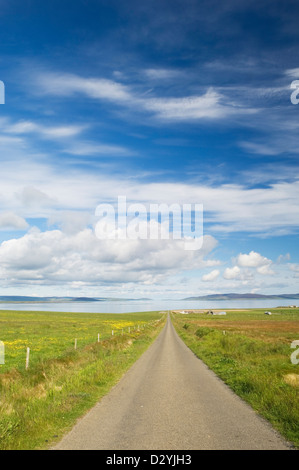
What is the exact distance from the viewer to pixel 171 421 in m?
9.84

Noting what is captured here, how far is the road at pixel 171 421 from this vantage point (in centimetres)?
799

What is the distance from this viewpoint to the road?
7992mm

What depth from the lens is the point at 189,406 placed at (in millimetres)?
11727

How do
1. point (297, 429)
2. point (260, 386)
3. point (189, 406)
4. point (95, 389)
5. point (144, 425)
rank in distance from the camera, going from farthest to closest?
point (95, 389)
point (260, 386)
point (189, 406)
point (144, 425)
point (297, 429)

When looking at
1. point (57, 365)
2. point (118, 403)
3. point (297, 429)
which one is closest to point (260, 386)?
point (297, 429)

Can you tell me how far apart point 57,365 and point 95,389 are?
5494mm
